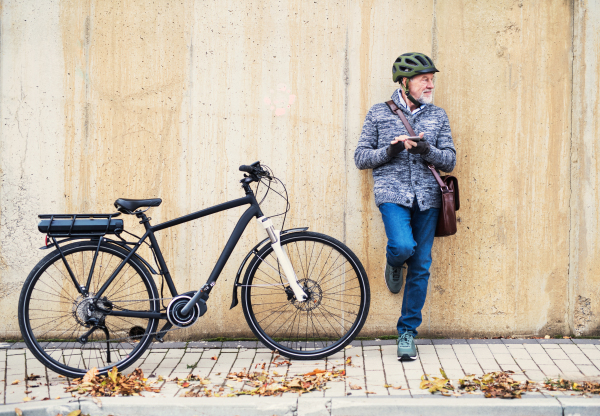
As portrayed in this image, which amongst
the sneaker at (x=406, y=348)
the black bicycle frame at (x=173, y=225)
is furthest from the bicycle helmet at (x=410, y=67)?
the sneaker at (x=406, y=348)

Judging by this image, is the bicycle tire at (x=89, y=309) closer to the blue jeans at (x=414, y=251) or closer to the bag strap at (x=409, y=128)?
the blue jeans at (x=414, y=251)

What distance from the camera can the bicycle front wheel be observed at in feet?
14.1

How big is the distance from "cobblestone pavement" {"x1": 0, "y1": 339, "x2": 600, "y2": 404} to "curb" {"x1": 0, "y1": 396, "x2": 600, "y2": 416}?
0.14m

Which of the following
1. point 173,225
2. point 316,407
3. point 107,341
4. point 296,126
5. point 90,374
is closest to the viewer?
point 316,407

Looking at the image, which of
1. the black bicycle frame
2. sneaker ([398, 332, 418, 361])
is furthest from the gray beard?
sneaker ([398, 332, 418, 361])

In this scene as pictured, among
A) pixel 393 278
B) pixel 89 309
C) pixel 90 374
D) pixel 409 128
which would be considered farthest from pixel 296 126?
pixel 90 374

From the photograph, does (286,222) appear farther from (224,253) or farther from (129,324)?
(129,324)

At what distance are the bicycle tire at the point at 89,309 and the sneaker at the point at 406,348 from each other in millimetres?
1857

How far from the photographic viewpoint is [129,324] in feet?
14.5

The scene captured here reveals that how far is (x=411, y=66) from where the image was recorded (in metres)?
4.33

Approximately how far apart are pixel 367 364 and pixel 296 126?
82.3 inches

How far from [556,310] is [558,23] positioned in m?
2.50

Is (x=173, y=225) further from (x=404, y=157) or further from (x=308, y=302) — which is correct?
(x=404, y=157)

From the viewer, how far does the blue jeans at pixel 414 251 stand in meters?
4.30
